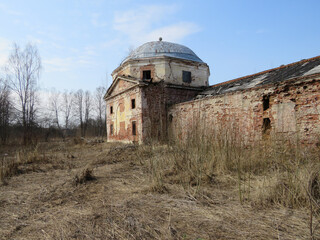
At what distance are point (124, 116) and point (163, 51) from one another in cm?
694

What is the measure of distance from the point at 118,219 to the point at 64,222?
2.51 ft

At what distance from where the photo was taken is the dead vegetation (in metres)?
2.37

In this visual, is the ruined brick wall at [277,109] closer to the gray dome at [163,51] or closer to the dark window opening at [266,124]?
the dark window opening at [266,124]

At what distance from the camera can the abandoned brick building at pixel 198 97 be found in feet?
25.6

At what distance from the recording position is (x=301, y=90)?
25.9 feet

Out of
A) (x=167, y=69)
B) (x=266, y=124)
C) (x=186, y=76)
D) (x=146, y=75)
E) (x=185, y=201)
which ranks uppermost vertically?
(x=167, y=69)

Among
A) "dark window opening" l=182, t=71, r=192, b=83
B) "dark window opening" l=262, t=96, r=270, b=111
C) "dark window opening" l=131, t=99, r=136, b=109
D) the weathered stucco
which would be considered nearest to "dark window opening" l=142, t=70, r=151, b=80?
the weathered stucco

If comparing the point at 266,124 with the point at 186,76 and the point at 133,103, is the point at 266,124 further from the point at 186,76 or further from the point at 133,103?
the point at 133,103

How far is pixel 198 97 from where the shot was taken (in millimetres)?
15281

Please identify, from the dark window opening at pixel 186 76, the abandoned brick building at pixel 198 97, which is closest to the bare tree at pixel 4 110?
the abandoned brick building at pixel 198 97

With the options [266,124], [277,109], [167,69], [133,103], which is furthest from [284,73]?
[133,103]

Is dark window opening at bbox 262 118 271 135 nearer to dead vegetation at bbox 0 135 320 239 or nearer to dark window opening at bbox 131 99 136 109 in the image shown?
dead vegetation at bbox 0 135 320 239

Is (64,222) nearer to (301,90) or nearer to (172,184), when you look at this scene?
(172,184)

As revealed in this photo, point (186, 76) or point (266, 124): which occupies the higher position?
point (186, 76)
